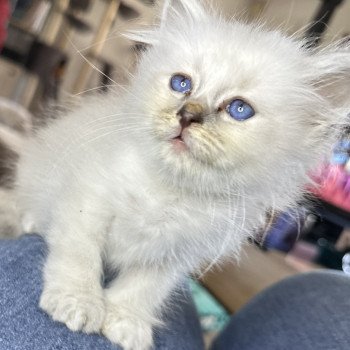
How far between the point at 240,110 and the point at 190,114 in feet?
0.27

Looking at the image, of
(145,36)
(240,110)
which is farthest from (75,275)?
(145,36)

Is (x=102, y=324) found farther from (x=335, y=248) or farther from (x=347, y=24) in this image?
(x=347, y=24)

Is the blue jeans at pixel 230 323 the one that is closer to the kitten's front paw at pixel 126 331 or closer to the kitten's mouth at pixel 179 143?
the kitten's front paw at pixel 126 331

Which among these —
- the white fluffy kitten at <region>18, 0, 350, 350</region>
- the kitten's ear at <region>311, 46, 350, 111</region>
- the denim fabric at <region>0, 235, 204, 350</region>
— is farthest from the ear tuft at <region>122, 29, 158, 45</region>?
the denim fabric at <region>0, 235, 204, 350</region>

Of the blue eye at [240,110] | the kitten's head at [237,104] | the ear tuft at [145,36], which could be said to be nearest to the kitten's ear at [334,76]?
the kitten's head at [237,104]

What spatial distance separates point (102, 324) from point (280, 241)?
3.01ft

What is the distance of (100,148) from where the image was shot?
808 mm

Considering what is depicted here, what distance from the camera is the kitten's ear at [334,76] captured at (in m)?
0.72

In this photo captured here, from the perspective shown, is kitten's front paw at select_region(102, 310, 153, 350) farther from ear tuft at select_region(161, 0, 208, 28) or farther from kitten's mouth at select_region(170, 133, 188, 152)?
ear tuft at select_region(161, 0, 208, 28)

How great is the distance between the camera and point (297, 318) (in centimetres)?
80

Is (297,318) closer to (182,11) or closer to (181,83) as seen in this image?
(181,83)

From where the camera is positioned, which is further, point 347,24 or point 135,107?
point 347,24

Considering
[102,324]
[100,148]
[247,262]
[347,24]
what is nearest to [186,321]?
[102,324]

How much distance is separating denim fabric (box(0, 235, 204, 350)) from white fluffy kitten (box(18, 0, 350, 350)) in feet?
0.06
